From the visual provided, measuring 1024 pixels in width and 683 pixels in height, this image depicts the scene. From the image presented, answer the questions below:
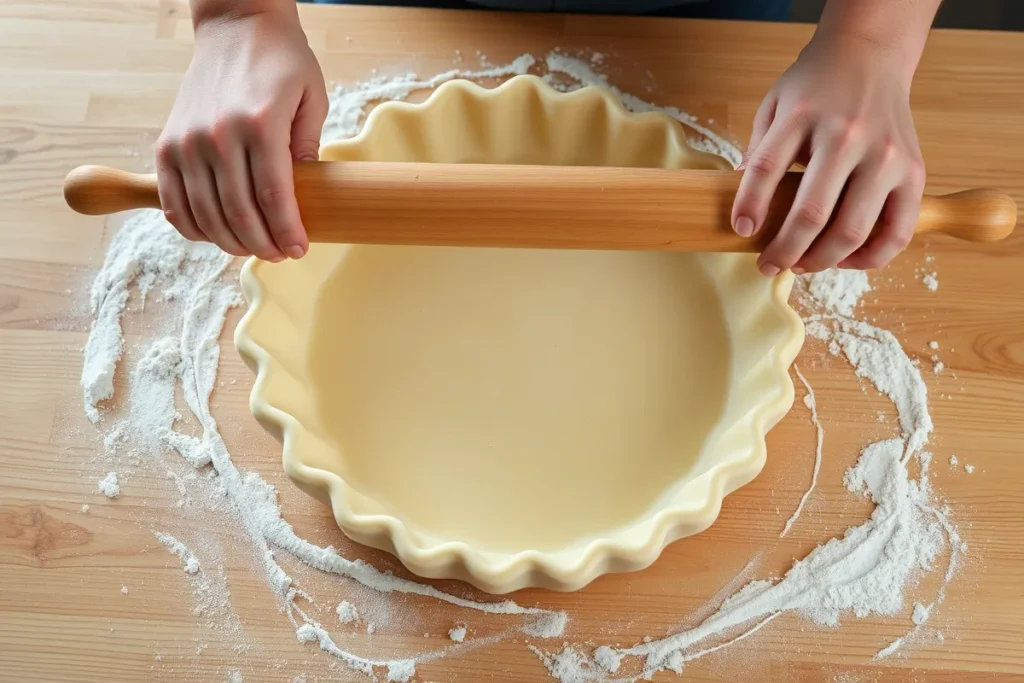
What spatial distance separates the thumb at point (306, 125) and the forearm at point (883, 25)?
20.3 inches

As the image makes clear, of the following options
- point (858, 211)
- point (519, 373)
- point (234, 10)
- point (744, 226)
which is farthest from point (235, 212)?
point (858, 211)

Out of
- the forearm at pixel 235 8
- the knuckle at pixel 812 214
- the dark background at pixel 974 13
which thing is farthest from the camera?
the dark background at pixel 974 13

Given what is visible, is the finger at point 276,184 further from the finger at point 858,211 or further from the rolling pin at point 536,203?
the finger at point 858,211

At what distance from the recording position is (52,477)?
929 millimetres

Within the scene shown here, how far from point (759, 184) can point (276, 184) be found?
1.44 feet

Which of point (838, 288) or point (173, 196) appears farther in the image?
point (838, 288)

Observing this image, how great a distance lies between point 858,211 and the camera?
2.64 ft

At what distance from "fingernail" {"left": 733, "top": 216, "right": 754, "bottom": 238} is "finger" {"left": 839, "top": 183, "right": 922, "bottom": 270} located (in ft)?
0.41

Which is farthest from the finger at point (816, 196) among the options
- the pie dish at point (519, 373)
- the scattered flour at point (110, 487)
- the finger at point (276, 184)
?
the scattered flour at point (110, 487)

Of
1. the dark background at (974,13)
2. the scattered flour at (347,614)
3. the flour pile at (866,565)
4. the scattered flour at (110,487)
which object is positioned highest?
the dark background at (974,13)

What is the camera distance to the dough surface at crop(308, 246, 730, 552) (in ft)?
2.88

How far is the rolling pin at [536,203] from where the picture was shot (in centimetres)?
81

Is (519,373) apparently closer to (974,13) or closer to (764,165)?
(764,165)

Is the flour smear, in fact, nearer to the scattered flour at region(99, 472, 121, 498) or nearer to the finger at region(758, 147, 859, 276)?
the scattered flour at region(99, 472, 121, 498)
